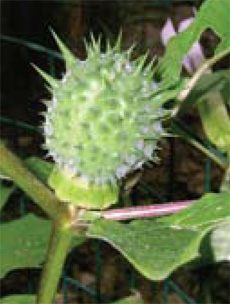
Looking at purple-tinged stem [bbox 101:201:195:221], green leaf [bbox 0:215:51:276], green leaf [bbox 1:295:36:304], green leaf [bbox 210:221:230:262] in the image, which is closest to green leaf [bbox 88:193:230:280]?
purple-tinged stem [bbox 101:201:195:221]

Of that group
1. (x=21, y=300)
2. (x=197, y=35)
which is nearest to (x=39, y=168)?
(x=21, y=300)

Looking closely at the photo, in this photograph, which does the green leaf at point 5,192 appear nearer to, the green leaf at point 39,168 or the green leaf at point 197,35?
the green leaf at point 39,168

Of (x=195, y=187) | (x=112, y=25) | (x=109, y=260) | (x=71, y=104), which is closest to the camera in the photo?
(x=71, y=104)

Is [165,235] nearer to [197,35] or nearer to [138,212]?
[138,212]

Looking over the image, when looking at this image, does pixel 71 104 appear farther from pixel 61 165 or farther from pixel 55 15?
pixel 55 15

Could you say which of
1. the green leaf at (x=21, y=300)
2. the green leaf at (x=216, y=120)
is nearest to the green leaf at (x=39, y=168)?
the green leaf at (x=21, y=300)

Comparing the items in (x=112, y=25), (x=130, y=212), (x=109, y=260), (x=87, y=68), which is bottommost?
(x=130, y=212)

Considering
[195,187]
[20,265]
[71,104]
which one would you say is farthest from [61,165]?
[195,187]

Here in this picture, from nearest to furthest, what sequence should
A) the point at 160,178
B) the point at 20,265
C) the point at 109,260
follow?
the point at 20,265
the point at 160,178
the point at 109,260
